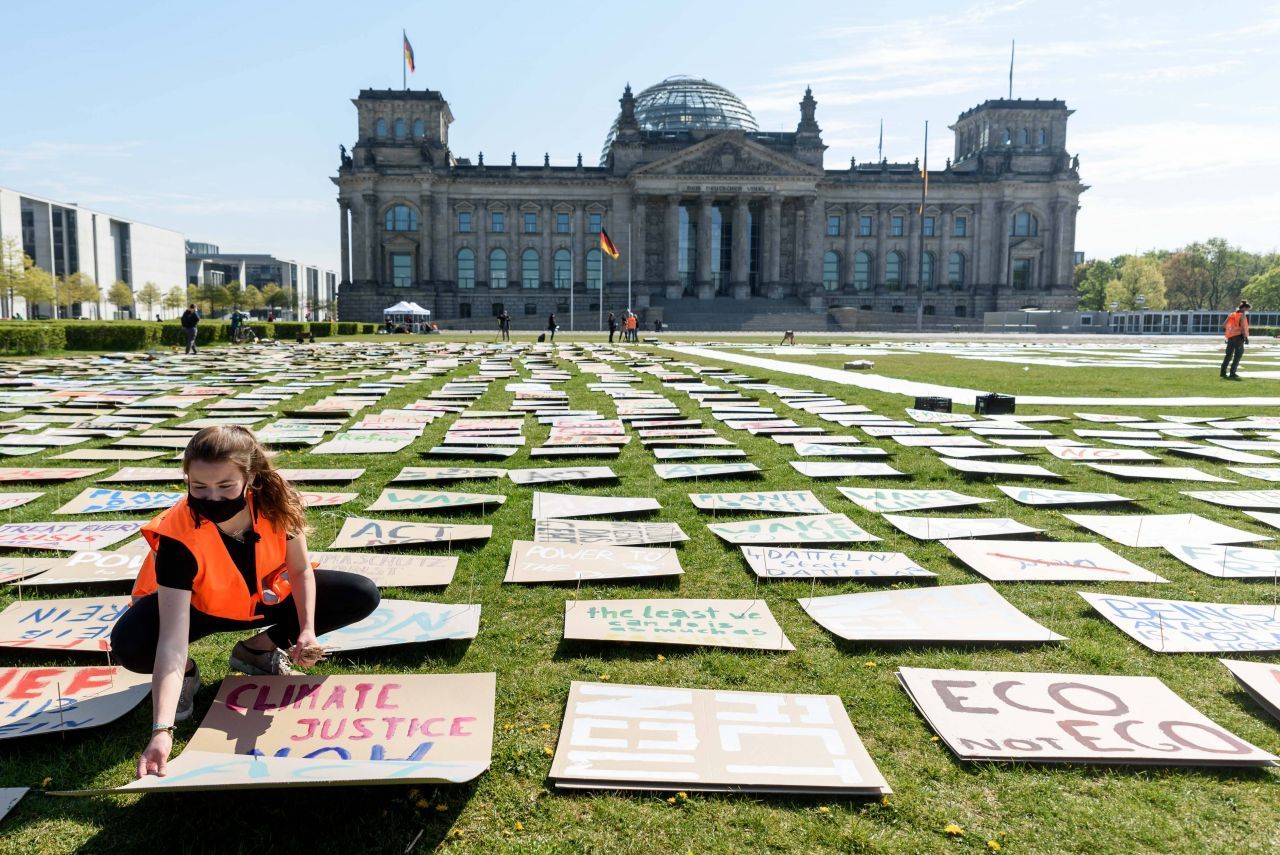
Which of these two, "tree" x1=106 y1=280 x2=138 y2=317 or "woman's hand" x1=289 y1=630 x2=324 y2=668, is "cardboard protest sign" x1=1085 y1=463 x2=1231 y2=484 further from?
"tree" x1=106 y1=280 x2=138 y2=317

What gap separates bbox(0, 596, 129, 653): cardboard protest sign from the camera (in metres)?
4.73

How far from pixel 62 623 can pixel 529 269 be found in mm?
88399

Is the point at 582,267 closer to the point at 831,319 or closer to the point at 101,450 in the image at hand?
the point at 831,319

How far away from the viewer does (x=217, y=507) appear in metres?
3.97

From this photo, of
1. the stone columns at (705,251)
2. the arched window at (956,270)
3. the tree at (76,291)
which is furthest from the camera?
the tree at (76,291)

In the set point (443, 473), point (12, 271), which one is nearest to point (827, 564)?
point (443, 473)

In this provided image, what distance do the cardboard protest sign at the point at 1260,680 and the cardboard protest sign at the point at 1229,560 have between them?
5.56ft

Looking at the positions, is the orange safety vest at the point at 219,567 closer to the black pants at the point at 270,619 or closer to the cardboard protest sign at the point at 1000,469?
the black pants at the point at 270,619

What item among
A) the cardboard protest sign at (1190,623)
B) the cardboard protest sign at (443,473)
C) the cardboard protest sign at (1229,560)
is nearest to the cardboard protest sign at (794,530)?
the cardboard protest sign at (1190,623)

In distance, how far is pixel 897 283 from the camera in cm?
9394

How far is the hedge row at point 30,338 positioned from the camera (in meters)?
30.5

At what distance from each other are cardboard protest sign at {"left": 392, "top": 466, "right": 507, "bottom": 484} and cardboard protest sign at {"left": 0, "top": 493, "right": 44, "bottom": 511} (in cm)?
321

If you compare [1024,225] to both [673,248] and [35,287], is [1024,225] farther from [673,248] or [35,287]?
[35,287]

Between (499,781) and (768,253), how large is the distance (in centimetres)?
8827
